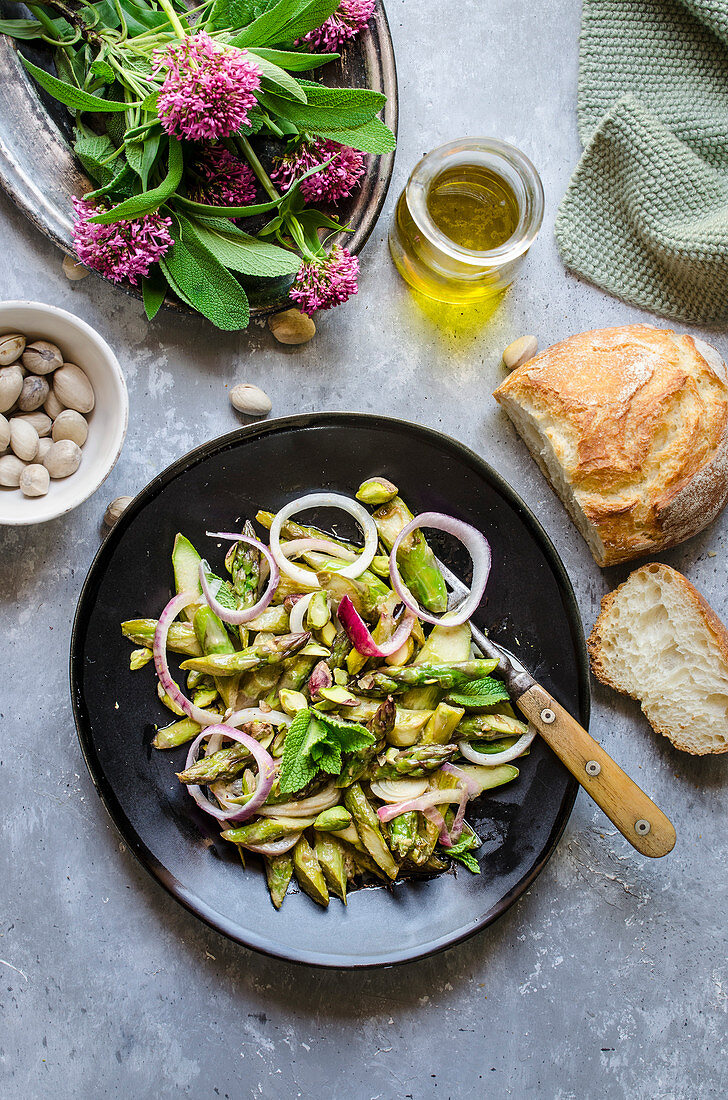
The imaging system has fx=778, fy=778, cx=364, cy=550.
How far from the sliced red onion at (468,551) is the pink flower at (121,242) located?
0.73 metres

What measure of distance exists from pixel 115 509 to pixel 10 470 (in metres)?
0.23

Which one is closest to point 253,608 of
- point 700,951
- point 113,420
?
point 113,420

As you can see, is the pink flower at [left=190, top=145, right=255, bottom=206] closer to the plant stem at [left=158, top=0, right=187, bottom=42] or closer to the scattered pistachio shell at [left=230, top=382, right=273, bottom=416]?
the plant stem at [left=158, top=0, right=187, bottom=42]

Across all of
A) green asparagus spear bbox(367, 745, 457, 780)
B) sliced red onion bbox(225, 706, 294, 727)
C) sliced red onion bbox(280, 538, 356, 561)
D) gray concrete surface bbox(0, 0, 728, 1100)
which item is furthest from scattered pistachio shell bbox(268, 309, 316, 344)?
green asparagus spear bbox(367, 745, 457, 780)

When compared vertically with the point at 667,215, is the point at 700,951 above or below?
below

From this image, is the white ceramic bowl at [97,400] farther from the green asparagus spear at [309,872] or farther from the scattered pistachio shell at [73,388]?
the green asparagus spear at [309,872]

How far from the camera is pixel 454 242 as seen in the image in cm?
168

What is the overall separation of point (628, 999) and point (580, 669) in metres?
0.80

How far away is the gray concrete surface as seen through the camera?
1.70 meters

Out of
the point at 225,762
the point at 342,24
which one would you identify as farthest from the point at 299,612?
the point at 342,24

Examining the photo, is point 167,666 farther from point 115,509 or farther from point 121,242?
point 121,242

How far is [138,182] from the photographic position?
153cm

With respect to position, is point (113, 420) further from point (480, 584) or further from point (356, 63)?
point (356, 63)

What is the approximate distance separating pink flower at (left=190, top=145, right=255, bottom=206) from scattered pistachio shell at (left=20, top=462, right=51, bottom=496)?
0.63 metres
